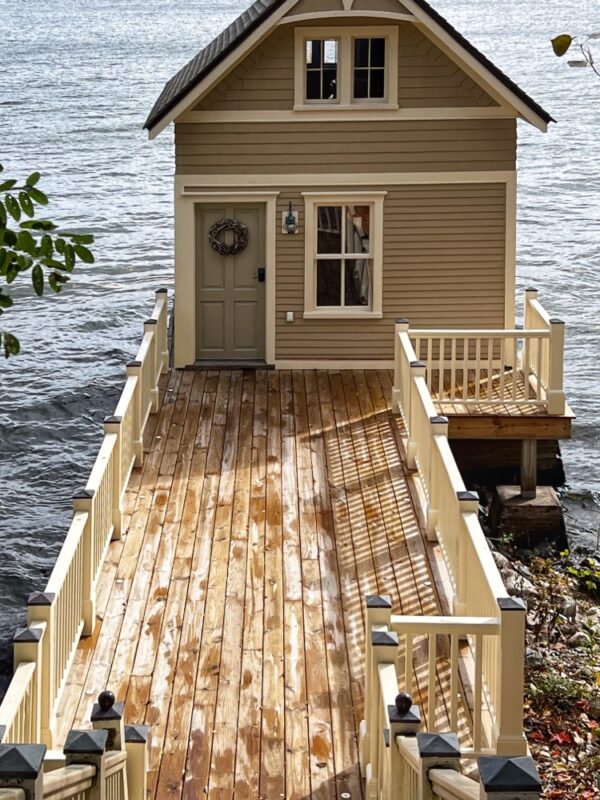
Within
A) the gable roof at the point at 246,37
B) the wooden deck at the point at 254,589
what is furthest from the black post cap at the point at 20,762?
the gable roof at the point at 246,37

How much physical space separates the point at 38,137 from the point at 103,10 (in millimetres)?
50287

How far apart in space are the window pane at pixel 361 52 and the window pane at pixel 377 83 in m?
0.16

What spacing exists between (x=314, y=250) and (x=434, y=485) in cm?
623

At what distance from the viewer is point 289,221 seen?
1720 centimetres

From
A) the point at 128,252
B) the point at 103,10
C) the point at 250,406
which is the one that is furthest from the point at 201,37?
the point at 250,406

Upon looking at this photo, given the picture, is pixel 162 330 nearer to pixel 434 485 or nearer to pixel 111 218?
pixel 434 485

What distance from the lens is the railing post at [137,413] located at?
13422 millimetres

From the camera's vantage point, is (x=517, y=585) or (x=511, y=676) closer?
(x=511, y=676)

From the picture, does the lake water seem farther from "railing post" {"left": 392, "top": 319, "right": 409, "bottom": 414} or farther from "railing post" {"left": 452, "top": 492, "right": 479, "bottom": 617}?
"railing post" {"left": 452, "top": 492, "right": 479, "bottom": 617}

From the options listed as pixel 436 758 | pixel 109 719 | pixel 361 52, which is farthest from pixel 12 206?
pixel 361 52

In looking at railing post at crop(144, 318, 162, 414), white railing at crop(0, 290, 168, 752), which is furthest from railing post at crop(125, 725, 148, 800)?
railing post at crop(144, 318, 162, 414)

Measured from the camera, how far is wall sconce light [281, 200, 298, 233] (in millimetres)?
17203

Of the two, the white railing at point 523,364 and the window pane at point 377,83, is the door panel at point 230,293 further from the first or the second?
the white railing at point 523,364

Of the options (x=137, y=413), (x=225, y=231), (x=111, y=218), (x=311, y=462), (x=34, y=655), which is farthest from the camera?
(x=111, y=218)
